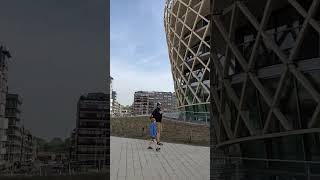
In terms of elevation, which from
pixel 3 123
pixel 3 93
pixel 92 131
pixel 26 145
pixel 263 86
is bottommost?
pixel 26 145

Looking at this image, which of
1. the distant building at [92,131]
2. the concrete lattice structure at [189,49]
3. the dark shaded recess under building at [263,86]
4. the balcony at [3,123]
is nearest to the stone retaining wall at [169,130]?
the dark shaded recess under building at [263,86]

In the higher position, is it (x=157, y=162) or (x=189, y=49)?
(x=189, y=49)

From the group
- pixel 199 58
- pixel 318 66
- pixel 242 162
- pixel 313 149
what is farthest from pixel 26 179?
pixel 199 58

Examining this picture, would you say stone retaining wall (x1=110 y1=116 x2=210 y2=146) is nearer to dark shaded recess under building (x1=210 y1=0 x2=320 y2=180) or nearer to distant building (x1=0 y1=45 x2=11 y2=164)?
dark shaded recess under building (x1=210 y1=0 x2=320 y2=180)

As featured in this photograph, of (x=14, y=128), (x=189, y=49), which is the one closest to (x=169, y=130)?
(x=14, y=128)

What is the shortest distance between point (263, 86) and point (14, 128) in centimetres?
1059

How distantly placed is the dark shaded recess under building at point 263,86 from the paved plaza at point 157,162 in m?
0.72

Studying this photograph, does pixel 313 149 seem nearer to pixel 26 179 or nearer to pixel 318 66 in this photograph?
pixel 318 66

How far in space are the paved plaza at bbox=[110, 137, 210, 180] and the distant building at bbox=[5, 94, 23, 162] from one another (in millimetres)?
3349

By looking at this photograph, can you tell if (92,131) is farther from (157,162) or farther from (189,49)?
(189,49)

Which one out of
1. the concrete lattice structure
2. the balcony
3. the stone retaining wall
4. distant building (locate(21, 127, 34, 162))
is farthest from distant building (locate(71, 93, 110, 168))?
the concrete lattice structure

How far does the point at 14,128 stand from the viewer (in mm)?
12883

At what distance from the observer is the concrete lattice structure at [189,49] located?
130 ft

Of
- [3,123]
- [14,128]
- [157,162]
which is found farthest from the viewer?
[157,162]
